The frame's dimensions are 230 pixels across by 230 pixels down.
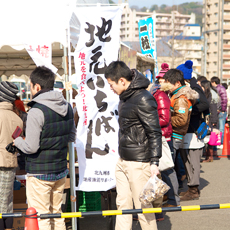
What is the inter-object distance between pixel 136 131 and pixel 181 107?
2.13 m

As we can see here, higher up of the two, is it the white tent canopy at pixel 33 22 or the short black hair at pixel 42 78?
the white tent canopy at pixel 33 22

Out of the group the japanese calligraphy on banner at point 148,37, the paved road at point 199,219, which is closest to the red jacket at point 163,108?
the paved road at point 199,219

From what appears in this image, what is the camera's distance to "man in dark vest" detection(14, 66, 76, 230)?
3.12m

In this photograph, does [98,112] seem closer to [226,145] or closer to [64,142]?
[64,142]

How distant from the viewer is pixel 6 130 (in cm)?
373

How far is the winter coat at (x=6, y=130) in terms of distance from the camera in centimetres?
368

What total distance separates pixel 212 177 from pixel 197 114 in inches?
89.8

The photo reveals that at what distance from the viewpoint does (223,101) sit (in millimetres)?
10297

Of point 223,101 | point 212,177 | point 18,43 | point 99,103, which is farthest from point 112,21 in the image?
point 223,101

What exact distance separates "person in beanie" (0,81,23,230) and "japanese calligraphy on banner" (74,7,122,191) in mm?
818

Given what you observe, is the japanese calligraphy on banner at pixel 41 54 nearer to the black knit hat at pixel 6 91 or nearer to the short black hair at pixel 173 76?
the black knit hat at pixel 6 91

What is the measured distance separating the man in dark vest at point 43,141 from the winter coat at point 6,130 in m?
0.53

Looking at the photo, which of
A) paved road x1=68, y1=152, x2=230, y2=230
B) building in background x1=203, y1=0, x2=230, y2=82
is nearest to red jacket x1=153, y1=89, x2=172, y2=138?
paved road x1=68, y1=152, x2=230, y2=230

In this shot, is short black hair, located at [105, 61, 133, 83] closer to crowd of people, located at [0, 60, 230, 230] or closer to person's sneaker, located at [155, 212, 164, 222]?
crowd of people, located at [0, 60, 230, 230]
